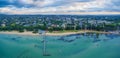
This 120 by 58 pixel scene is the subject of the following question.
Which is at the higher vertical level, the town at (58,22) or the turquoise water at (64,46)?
the town at (58,22)

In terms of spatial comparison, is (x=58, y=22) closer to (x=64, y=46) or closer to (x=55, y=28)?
(x=55, y=28)

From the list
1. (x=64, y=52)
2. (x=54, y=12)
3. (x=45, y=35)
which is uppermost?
(x=54, y=12)

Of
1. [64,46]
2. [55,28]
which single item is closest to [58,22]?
[55,28]

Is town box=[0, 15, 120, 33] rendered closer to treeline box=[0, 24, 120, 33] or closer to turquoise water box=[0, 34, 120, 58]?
treeline box=[0, 24, 120, 33]

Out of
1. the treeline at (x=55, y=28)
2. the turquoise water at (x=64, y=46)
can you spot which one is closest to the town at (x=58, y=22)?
the treeline at (x=55, y=28)

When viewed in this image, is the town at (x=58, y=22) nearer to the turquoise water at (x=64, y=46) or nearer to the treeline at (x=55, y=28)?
the treeline at (x=55, y=28)

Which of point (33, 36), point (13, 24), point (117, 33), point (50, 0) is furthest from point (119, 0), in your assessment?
point (13, 24)

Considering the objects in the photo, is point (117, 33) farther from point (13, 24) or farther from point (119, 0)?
point (13, 24)

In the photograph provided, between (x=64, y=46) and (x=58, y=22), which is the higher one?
(x=58, y=22)
